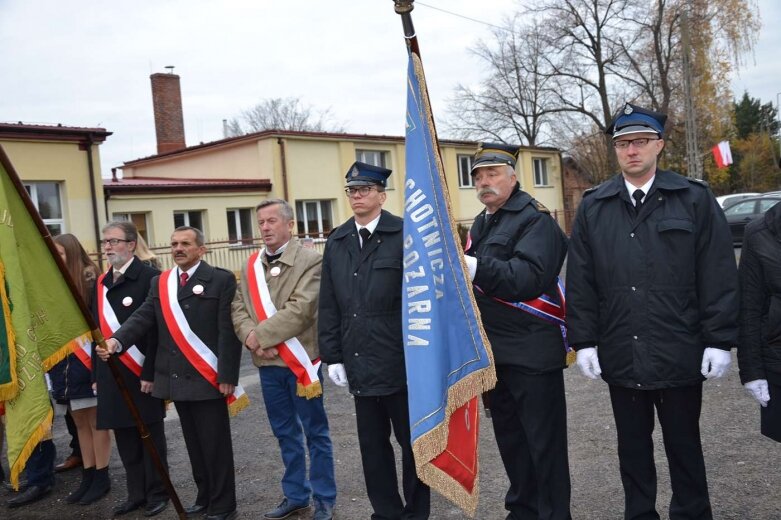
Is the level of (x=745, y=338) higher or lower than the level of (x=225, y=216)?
lower

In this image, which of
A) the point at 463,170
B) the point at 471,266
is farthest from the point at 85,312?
the point at 463,170

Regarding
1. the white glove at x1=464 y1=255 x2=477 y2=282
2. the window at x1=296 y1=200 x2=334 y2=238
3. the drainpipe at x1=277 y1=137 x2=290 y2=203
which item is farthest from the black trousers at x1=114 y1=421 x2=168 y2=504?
the window at x1=296 y1=200 x2=334 y2=238

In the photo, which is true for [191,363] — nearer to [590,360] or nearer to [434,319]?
[434,319]

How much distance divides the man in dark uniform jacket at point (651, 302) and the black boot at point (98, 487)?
3.73m

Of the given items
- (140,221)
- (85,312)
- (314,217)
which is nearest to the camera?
(85,312)

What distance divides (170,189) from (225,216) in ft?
7.31

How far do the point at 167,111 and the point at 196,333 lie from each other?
25754mm

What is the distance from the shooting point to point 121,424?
191 inches

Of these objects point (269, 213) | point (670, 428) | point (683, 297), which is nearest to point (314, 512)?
point (269, 213)

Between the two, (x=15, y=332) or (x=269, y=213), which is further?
(x=269, y=213)

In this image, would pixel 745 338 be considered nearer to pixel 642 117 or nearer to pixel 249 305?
pixel 642 117

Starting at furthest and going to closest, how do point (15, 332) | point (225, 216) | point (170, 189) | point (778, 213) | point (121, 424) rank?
point (225, 216), point (170, 189), point (121, 424), point (15, 332), point (778, 213)

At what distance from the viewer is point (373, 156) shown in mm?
27609

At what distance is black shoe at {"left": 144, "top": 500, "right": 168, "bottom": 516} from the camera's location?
482cm
